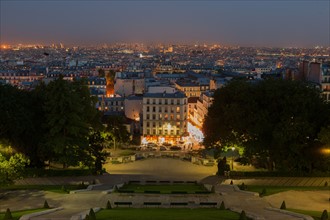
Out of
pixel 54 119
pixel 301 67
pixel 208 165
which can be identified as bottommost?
pixel 208 165

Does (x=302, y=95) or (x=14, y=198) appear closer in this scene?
(x=14, y=198)

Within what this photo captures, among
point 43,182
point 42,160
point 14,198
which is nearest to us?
point 14,198

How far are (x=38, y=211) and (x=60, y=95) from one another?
744 inches

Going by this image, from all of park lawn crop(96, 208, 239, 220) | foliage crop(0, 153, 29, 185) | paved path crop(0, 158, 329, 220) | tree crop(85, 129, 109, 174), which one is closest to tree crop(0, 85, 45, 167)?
paved path crop(0, 158, 329, 220)

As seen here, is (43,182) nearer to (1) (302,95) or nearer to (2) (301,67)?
(1) (302,95)

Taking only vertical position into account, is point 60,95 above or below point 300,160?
above

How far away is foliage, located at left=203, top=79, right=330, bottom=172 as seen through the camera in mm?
47875

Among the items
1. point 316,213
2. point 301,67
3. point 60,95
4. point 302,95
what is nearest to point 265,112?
point 302,95

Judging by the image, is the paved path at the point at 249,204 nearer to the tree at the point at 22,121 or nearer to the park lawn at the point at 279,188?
the park lawn at the point at 279,188

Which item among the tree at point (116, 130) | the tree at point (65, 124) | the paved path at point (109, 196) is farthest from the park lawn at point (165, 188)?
the tree at point (116, 130)

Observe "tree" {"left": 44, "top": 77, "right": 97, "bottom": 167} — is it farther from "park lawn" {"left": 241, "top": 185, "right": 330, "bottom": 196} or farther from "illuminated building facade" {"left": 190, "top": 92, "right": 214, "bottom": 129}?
"illuminated building facade" {"left": 190, "top": 92, "right": 214, "bottom": 129}

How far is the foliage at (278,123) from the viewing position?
157 ft

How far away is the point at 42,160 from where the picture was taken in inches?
2120

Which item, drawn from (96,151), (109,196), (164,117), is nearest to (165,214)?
(109,196)
